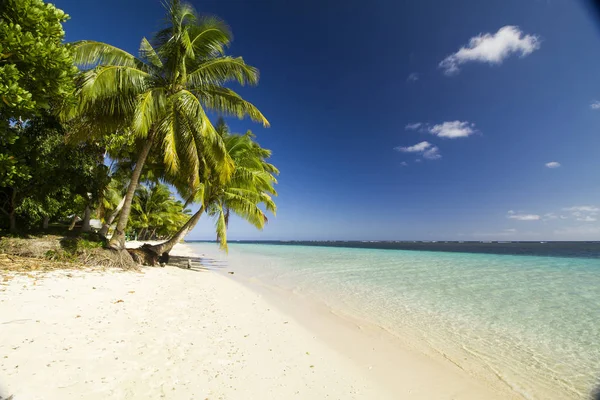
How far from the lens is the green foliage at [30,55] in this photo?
387 cm

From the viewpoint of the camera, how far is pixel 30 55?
4.16 m

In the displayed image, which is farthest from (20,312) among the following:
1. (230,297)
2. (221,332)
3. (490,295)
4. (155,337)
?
(490,295)

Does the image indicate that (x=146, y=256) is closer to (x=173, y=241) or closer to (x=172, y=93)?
(x=173, y=241)

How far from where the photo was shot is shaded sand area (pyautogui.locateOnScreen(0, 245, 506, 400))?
→ 2375mm

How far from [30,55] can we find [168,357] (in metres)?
5.25

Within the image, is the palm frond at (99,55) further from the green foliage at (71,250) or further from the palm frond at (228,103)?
→ the green foliage at (71,250)

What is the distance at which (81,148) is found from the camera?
908 centimetres

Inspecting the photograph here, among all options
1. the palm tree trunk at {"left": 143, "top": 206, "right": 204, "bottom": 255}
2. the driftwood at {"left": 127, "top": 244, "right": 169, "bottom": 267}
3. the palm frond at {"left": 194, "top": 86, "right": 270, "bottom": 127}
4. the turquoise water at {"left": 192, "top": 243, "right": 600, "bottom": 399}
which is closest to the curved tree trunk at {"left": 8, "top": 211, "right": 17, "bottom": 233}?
the driftwood at {"left": 127, "top": 244, "right": 169, "bottom": 267}

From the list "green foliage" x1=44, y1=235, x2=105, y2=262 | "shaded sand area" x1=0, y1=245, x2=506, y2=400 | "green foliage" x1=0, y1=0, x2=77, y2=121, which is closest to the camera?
"shaded sand area" x1=0, y1=245, x2=506, y2=400

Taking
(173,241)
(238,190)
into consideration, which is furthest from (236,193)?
(173,241)

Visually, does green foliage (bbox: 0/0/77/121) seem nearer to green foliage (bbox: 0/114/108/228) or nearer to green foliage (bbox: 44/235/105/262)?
green foliage (bbox: 0/114/108/228)

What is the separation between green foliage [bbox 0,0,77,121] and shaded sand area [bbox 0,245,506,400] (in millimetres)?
3138

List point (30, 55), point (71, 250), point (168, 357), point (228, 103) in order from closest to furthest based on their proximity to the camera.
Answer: point (168, 357)
point (30, 55)
point (71, 250)
point (228, 103)

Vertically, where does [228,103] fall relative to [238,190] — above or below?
above
